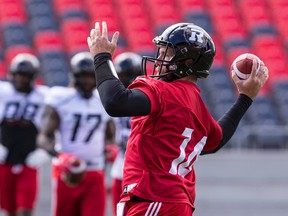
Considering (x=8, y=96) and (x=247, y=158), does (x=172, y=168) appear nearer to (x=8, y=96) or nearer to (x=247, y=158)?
(x=8, y=96)

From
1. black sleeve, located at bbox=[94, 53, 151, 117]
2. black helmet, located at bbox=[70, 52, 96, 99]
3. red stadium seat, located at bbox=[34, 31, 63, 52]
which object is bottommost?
black sleeve, located at bbox=[94, 53, 151, 117]

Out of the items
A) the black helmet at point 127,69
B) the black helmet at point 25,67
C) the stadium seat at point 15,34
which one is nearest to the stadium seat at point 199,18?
the stadium seat at point 15,34

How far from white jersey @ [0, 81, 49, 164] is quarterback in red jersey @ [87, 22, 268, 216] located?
3850 millimetres

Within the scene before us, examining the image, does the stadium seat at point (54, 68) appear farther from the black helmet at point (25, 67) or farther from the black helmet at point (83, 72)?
the black helmet at point (83, 72)

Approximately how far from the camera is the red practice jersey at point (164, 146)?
3758 millimetres

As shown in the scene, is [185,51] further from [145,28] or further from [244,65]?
[145,28]

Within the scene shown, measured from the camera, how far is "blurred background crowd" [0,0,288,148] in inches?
500

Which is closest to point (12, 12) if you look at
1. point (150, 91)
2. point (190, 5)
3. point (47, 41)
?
point (47, 41)

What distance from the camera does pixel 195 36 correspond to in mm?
3908

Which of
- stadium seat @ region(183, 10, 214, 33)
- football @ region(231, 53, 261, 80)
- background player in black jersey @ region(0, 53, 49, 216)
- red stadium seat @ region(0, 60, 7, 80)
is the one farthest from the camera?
stadium seat @ region(183, 10, 214, 33)

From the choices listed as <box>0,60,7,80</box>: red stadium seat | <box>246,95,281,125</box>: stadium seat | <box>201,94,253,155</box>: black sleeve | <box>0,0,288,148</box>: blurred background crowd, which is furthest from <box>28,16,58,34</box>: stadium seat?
<box>201,94,253,155</box>: black sleeve

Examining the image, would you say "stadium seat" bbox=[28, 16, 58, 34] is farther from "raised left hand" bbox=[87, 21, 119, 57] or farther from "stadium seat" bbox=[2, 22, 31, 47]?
"raised left hand" bbox=[87, 21, 119, 57]

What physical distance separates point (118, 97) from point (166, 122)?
30cm

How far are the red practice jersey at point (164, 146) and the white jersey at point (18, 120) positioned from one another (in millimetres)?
3877
